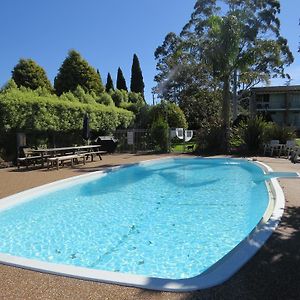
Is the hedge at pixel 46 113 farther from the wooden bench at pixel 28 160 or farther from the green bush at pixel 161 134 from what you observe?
the green bush at pixel 161 134

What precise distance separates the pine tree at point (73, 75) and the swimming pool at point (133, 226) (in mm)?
17098

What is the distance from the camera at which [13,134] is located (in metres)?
16.9

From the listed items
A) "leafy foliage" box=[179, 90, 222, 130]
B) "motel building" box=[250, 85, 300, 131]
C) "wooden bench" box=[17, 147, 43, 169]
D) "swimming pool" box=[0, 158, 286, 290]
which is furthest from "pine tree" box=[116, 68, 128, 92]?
"swimming pool" box=[0, 158, 286, 290]

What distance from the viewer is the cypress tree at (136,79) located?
163 feet

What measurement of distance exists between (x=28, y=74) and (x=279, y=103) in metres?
30.5

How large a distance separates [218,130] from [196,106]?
656 inches

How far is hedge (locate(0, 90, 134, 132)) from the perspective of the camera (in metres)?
16.4

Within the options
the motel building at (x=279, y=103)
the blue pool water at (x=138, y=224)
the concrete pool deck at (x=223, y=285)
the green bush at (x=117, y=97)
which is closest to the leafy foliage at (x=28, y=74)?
the green bush at (x=117, y=97)

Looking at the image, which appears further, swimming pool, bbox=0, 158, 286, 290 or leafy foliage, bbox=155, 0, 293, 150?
leafy foliage, bbox=155, 0, 293, 150

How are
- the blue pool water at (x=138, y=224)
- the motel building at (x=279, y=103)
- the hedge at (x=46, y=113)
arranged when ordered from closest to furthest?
1. the blue pool water at (x=138, y=224)
2. the hedge at (x=46, y=113)
3. the motel building at (x=279, y=103)

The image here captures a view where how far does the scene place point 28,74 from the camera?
2653cm

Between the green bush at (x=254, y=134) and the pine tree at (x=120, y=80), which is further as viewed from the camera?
the pine tree at (x=120, y=80)

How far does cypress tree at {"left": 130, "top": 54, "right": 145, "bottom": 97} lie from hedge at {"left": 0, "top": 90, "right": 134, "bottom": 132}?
24943 millimetres

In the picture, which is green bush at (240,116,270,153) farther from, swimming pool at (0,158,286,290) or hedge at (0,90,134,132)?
hedge at (0,90,134,132)
